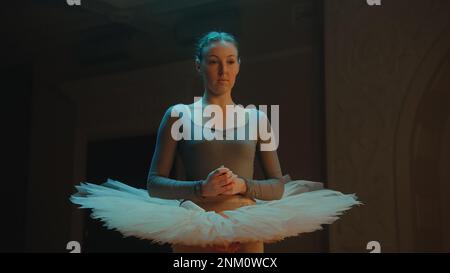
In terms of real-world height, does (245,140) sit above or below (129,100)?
below

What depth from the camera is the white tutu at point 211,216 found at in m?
1.53

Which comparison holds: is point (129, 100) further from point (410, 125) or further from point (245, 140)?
point (410, 125)

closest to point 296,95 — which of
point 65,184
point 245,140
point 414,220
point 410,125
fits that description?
point 245,140

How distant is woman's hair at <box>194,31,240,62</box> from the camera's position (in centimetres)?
167

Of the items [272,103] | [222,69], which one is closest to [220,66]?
[222,69]

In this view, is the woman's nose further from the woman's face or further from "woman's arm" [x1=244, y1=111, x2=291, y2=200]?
"woman's arm" [x1=244, y1=111, x2=291, y2=200]

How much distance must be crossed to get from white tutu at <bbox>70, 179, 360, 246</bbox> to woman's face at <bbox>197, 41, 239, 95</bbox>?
1.18 feet

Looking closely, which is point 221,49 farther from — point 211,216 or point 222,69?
point 211,216

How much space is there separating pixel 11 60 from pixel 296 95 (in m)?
0.99

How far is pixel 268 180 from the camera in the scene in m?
1.63

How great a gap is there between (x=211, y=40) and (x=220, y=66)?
0.29ft

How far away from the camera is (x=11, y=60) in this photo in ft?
6.26

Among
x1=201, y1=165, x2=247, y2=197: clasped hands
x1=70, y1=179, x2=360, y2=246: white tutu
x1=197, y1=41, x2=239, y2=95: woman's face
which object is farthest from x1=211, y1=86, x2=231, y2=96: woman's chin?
x1=70, y1=179, x2=360, y2=246: white tutu

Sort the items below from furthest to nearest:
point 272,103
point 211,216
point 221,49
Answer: point 272,103 < point 221,49 < point 211,216
